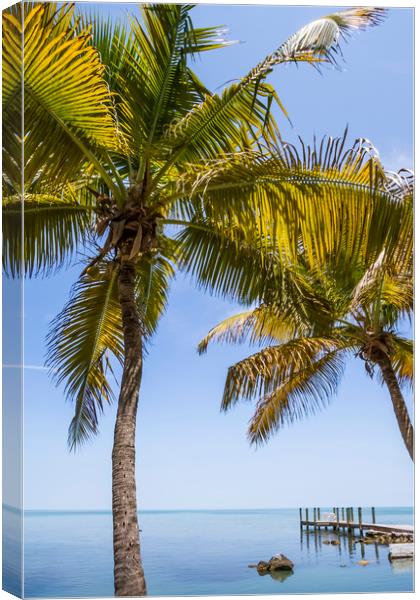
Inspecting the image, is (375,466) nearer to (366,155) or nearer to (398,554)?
(398,554)

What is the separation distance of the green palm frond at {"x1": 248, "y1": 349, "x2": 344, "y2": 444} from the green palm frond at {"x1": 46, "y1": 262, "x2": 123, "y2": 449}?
11.3ft

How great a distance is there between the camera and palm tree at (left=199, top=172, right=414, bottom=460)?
11.0m

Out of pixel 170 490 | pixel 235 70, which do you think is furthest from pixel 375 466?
pixel 235 70

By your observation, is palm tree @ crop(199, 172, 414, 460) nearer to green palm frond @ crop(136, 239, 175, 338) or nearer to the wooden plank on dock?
green palm frond @ crop(136, 239, 175, 338)

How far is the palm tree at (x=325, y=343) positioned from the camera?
431 inches

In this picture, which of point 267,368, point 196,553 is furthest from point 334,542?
point 267,368

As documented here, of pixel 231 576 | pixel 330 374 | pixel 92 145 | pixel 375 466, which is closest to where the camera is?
pixel 92 145

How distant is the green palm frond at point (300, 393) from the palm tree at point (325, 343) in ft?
0.04

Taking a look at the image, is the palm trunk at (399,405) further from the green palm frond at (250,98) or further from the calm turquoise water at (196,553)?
the calm turquoise water at (196,553)

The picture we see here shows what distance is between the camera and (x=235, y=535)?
90.8ft

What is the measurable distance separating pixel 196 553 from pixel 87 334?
18.7 meters

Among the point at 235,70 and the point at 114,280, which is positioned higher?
the point at 235,70

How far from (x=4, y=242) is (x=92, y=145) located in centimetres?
118

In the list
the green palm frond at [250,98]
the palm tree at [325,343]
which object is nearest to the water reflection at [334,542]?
the palm tree at [325,343]
